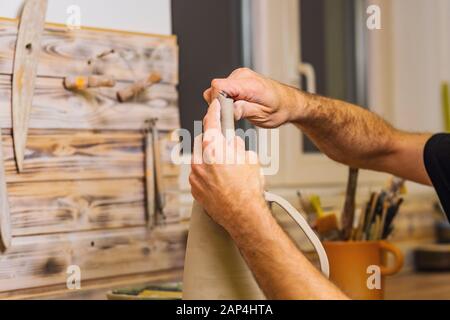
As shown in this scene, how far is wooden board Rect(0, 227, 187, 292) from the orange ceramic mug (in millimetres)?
311

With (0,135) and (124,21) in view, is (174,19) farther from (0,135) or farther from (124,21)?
(0,135)

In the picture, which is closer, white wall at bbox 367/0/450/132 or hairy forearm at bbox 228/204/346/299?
hairy forearm at bbox 228/204/346/299

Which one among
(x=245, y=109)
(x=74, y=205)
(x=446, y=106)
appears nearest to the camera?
(x=245, y=109)

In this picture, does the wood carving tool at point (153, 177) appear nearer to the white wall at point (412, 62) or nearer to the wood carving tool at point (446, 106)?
the white wall at point (412, 62)

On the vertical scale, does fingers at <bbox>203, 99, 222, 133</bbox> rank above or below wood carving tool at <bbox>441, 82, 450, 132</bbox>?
above

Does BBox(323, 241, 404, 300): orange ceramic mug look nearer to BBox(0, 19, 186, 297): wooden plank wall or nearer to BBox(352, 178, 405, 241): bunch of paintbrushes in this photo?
BBox(352, 178, 405, 241): bunch of paintbrushes

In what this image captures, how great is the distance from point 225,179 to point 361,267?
63 centimetres

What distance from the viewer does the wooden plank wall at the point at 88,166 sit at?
122 centimetres

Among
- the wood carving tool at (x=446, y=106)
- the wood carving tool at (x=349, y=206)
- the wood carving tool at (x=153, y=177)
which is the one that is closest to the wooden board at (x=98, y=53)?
the wood carving tool at (x=153, y=177)

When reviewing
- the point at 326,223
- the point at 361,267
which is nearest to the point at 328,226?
the point at 326,223

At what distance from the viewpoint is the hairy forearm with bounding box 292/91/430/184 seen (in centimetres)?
133

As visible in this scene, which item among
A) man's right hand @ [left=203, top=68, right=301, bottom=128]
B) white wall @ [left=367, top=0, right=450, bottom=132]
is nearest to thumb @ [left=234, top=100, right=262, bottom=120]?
man's right hand @ [left=203, top=68, right=301, bottom=128]

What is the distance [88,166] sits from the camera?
1.32 metres

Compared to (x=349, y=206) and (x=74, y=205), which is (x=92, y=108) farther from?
(x=349, y=206)
